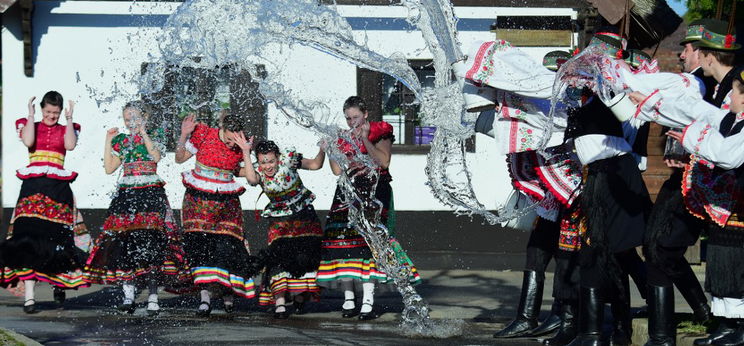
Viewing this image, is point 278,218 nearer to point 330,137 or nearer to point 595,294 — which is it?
point 330,137

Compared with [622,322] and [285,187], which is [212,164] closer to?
[285,187]

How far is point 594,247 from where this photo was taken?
6.62 meters

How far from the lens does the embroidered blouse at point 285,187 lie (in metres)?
8.84

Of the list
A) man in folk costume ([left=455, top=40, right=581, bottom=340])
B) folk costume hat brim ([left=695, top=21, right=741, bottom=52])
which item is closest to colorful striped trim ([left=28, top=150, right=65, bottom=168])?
man in folk costume ([left=455, top=40, right=581, bottom=340])

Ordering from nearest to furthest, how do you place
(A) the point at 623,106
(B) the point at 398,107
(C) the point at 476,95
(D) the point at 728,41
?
(A) the point at 623,106 < (D) the point at 728,41 < (C) the point at 476,95 < (B) the point at 398,107

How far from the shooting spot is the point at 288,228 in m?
8.91

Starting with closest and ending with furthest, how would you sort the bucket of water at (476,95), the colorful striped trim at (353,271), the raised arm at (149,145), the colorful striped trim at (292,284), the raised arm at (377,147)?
the bucket of water at (476,95)
the raised arm at (377,147)
the colorful striped trim at (353,271)
the colorful striped trim at (292,284)
the raised arm at (149,145)

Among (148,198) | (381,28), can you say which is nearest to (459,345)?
(148,198)

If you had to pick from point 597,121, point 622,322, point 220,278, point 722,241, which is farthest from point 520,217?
point 220,278

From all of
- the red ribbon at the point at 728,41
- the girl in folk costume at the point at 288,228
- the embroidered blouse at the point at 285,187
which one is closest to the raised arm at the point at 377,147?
the girl in folk costume at the point at 288,228

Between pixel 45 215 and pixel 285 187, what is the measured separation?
1.91 meters

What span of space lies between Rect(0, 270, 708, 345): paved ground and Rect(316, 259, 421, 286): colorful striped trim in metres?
0.29

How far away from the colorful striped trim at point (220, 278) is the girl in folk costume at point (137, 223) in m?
0.30

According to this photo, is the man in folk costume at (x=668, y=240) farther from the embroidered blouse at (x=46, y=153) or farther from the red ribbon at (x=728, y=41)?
the embroidered blouse at (x=46, y=153)
